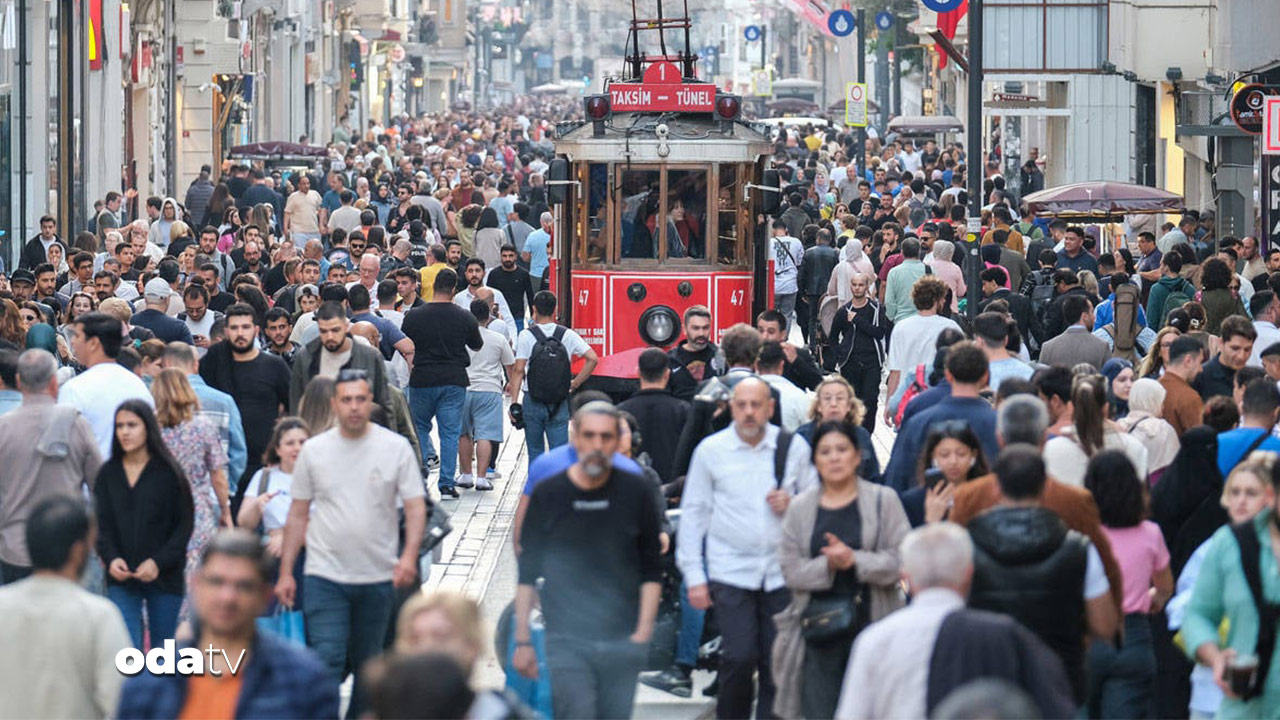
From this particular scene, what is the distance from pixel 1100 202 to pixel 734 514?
1411 centimetres

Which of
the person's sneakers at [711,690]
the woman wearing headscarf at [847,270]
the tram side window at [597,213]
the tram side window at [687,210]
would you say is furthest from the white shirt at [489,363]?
the person's sneakers at [711,690]

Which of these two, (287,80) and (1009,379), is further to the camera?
(287,80)

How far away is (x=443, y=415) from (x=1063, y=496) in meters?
8.60

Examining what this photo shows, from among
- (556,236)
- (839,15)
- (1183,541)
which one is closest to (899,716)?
(1183,541)

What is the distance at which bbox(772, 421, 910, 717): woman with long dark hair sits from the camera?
8930mm

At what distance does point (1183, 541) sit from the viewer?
1010 centimetres

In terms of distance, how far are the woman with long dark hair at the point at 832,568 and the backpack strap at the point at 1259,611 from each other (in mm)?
1384

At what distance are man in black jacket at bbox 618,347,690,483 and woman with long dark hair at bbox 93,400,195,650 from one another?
287cm

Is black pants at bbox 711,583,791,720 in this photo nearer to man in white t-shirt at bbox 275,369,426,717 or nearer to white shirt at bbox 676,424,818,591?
white shirt at bbox 676,424,818,591

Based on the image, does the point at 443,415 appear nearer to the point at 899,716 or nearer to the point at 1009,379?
the point at 1009,379

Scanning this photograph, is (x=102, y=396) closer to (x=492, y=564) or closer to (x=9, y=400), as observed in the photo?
(x=9, y=400)

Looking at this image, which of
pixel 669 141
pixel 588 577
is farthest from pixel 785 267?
pixel 588 577

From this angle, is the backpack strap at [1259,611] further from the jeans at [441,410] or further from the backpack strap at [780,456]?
the jeans at [441,410]

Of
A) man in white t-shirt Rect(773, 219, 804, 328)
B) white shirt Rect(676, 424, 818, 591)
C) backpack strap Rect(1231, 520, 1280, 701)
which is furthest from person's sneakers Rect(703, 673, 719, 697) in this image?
man in white t-shirt Rect(773, 219, 804, 328)
